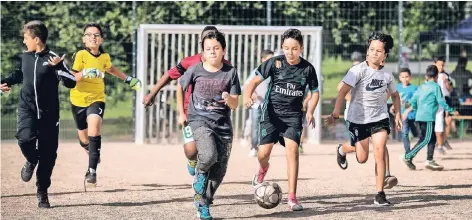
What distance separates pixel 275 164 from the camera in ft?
55.3

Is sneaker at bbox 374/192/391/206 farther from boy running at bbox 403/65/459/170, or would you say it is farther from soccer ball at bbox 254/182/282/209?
boy running at bbox 403/65/459/170

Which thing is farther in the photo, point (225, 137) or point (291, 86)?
point (291, 86)

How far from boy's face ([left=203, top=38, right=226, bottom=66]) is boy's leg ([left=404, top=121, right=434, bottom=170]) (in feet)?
19.7

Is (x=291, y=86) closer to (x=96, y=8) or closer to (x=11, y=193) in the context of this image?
(x=11, y=193)

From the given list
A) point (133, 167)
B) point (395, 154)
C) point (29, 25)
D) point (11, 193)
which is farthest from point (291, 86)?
point (395, 154)

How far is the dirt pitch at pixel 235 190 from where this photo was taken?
34.4 feet

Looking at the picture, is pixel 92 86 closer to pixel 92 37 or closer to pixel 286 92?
pixel 92 37

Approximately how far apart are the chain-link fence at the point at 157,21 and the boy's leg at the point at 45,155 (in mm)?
11318

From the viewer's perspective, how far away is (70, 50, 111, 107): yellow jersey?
12.9 m

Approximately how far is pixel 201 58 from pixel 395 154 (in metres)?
8.97

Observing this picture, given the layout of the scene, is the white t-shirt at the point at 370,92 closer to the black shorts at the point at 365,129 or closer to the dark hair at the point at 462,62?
the black shorts at the point at 365,129

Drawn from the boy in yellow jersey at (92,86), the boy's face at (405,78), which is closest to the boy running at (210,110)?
the boy in yellow jersey at (92,86)

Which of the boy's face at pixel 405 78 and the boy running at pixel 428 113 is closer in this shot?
the boy running at pixel 428 113

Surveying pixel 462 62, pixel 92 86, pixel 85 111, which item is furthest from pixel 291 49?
pixel 462 62
